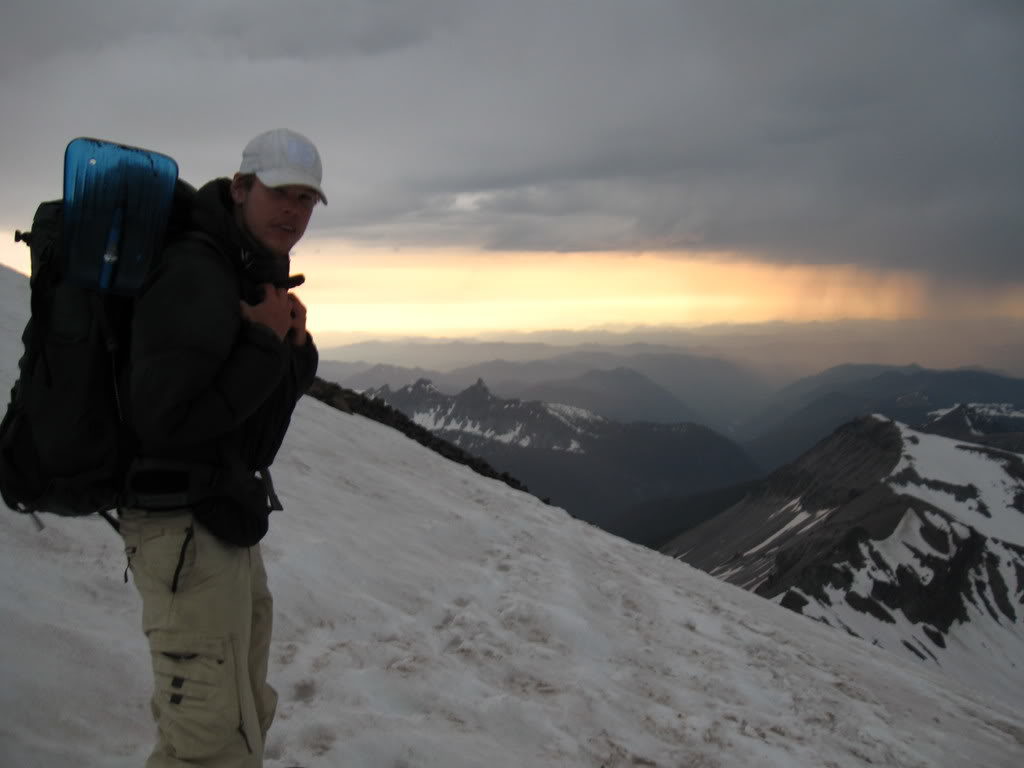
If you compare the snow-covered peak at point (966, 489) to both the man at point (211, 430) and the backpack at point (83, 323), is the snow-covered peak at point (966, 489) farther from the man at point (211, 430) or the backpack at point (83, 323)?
the backpack at point (83, 323)

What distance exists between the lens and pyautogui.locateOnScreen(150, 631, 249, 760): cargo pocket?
3.60 meters

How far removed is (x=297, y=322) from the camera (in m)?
4.13

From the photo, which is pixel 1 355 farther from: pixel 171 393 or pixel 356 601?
pixel 171 393

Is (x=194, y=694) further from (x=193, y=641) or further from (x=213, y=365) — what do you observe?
(x=213, y=365)

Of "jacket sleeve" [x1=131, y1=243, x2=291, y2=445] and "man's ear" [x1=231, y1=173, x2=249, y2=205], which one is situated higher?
"man's ear" [x1=231, y1=173, x2=249, y2=205]

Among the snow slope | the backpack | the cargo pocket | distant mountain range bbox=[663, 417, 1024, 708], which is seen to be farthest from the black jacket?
distant mountain range bbox=[663, 417, 1024, 708]

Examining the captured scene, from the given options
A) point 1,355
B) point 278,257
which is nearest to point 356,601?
point 278,257

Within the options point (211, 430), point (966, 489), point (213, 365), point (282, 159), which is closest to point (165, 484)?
point (211, 430)

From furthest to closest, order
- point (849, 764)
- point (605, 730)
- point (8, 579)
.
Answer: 1. point (849, 764)
2. point (605, 730)
3. point (8, 579)

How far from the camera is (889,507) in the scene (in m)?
140

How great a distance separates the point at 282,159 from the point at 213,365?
1220 millimetres

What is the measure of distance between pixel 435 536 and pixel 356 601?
4048 mm

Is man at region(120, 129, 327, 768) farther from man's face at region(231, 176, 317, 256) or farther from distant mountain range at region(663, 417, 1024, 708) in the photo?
distant mountain range at region(663, 417, 1024, 708)

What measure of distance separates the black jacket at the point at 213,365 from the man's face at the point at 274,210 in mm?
73
